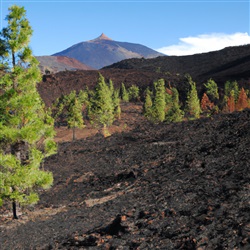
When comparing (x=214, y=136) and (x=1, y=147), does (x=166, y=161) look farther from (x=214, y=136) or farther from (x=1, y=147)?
(x=1, y=147)

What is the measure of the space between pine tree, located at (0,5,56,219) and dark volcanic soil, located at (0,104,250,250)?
6.13 feet

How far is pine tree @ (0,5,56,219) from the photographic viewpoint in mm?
12984

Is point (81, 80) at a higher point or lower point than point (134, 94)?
higher

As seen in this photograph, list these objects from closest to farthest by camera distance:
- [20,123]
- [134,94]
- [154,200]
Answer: [154,200], [20,123], [134,94]

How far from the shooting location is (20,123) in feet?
45.0

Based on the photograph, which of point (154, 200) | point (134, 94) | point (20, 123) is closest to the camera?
point (154, 200)

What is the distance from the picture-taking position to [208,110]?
7631cm

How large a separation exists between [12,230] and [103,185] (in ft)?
20.9

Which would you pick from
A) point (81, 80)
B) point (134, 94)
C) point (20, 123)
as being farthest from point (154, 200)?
point (81, 80)

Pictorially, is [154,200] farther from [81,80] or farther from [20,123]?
[81,80]

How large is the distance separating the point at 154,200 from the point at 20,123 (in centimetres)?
672

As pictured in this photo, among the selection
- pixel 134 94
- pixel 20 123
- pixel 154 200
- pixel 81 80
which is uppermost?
pixel 81 80

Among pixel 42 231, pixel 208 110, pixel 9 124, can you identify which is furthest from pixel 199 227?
pixel 208 110

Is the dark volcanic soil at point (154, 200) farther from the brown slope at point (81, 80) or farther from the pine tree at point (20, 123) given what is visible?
the brown slope at point (81, 80)
